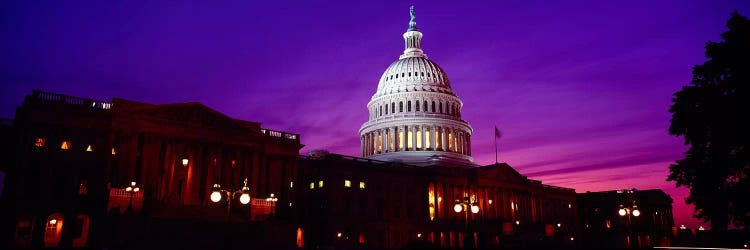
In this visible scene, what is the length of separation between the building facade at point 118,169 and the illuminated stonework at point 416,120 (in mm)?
49703

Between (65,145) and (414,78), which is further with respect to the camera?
(414,78)

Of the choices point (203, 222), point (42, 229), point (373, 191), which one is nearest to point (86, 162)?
point (42, 229)

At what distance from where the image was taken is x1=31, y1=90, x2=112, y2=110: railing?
4956cm

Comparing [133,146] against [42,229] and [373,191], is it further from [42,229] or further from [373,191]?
[373,191]

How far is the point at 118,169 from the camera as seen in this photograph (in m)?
53.1

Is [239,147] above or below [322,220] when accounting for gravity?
above

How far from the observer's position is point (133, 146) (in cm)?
5406

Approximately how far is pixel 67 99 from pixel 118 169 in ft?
25.9

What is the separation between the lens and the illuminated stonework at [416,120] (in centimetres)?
10956

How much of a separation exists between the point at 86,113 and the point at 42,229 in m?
11.1

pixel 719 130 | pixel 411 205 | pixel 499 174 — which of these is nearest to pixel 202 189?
pixel 411 205

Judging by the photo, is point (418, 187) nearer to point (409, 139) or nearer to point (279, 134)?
point (409, 139)

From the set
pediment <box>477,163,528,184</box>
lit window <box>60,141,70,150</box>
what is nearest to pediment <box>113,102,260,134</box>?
lit window <box>60,141,70,150</box>

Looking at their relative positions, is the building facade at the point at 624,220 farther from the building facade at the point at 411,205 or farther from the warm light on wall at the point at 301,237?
the warm light on wall at the point at 301,237
